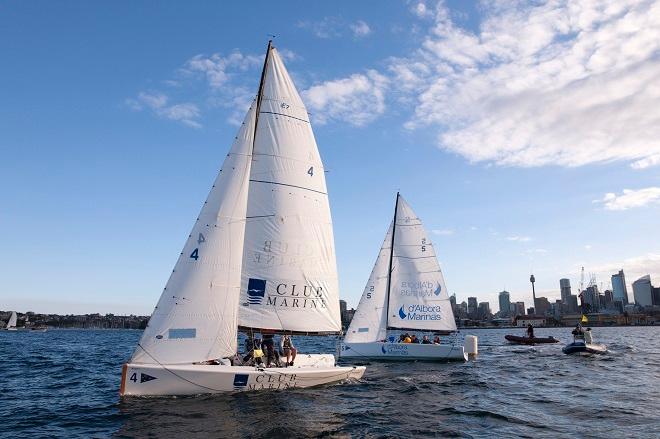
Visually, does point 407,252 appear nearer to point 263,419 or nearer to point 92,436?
point 263,419

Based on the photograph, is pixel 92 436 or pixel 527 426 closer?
pixel 92 436

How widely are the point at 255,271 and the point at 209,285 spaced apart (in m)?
2.45

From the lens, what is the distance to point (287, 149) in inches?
822

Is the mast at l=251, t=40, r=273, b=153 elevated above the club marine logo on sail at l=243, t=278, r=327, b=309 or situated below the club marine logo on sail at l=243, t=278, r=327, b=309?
above

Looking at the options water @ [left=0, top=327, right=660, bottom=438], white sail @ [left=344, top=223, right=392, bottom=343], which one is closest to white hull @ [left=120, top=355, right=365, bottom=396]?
water @ [left=0, top=327, right=660, bottom=438]

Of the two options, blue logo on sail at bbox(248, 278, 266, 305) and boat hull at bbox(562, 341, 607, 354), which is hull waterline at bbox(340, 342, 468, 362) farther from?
blue logo on sail at bbox(248, 278, 266, 305)

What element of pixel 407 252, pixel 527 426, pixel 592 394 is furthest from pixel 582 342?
pixel 527 426

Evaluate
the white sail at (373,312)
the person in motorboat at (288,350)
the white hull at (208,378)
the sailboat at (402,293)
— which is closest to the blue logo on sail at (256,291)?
the person in motorboat at (288,350)

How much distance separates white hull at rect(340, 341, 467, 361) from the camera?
111 ft

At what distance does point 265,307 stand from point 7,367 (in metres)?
21.6

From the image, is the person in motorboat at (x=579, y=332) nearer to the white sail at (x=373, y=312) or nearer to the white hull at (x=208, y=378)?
the white sail at (x=373, y=312)

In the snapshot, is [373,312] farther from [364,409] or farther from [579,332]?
[579,332]

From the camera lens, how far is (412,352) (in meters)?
34.1

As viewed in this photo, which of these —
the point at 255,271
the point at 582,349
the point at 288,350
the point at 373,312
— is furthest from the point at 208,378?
the point at 582,349
